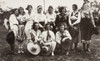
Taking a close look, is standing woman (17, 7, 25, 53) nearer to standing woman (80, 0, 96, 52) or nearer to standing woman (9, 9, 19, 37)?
standing woman (9, 9, 19, 37)

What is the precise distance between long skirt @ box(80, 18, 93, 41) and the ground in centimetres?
11

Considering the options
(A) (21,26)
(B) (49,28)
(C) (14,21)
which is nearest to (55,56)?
(B) (49,28)

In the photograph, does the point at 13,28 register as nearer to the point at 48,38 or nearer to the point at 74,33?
the point at 48,38

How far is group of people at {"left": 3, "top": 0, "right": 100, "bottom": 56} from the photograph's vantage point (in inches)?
162

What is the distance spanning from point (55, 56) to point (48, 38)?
1.17 feet

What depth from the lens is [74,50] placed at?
164 inches

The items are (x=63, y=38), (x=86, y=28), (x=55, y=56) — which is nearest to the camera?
(x=55, y=56)

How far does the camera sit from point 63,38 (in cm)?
413

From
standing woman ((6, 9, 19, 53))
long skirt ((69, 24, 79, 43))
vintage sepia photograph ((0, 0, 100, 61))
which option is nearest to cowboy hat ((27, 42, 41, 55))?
Result: vintage sepia photograph ((0, 0, 100, 61))

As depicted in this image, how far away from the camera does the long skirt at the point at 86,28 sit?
419cm

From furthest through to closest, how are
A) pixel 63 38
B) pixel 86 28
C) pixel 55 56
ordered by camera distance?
pixel 86 28 < pixel 63 38 < pixel 55 56

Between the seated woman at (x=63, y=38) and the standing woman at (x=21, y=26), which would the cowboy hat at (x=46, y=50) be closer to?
the seated woman at (x=63, y=38)

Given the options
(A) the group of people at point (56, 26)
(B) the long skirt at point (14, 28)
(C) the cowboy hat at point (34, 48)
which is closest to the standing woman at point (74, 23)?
(A) the group of people at point (56, 26)

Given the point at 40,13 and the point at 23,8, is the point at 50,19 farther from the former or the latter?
the point at 23,8
